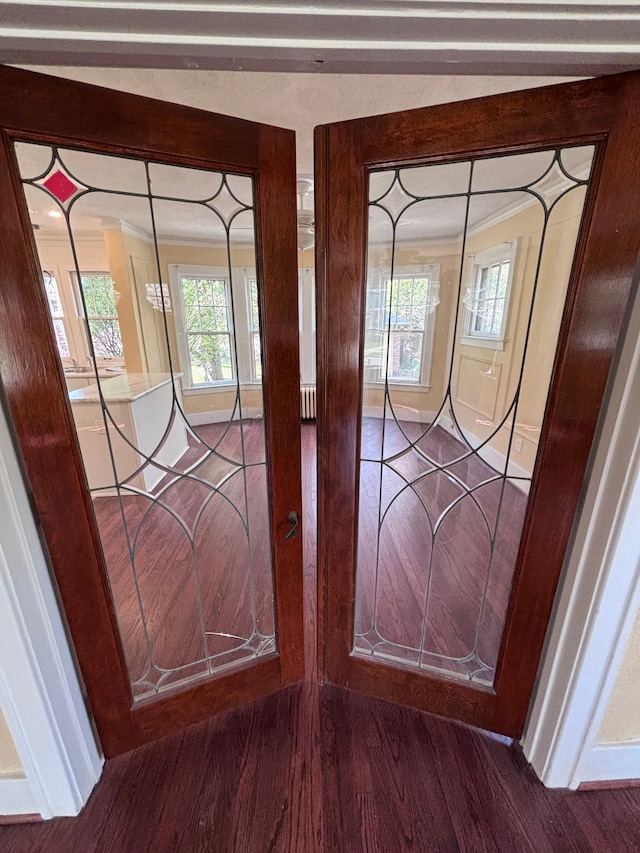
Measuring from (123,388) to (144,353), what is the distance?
5.5 inches

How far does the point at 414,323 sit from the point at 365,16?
0.77 m

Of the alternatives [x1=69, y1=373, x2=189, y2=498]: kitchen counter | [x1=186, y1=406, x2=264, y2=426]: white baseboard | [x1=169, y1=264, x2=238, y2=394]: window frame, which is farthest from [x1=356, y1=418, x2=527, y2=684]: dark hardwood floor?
[x1=69, y1=373, x2=189, y2=498]: kitchen counter

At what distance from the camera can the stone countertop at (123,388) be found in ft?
3.66

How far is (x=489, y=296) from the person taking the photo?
121cm

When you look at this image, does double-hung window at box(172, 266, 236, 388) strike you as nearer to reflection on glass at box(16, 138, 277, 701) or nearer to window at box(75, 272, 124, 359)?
reflection on glass at box(16, 138, 277, 701)

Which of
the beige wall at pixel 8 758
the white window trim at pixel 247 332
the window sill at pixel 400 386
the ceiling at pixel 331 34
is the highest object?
the ceiling at pixel 331 34

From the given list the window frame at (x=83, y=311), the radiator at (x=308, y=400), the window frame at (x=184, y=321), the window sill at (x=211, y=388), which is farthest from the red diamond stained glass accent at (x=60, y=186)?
the radiator at (x=308, y=400)

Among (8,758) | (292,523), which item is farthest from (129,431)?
(8,758)

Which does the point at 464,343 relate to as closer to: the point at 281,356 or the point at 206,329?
the point at 281,356

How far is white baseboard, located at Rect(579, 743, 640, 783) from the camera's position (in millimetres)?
1280

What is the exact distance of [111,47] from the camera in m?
0.79

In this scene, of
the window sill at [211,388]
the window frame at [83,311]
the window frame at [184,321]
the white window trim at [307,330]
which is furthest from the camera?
the white window trim at [307,330]

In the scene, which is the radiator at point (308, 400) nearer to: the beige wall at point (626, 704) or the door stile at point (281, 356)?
the door stile at point (281, 356)

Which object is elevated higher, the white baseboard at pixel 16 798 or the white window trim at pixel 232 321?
the white window trim at pixel 232 321
